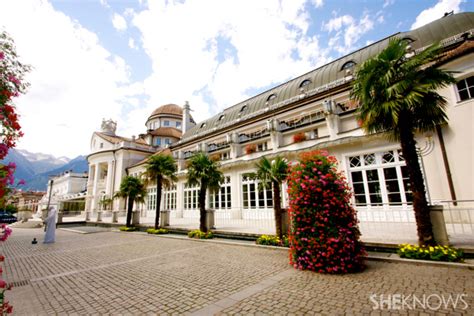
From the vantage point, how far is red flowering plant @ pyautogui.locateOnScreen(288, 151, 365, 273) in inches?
210

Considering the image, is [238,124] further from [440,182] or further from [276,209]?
[440,182]

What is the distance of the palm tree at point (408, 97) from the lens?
20.6 feet

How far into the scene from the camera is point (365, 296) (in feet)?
12.8

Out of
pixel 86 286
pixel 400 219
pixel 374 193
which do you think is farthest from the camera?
pixel 374 193

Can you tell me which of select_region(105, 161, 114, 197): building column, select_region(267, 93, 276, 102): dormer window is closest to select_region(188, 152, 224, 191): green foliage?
select_region(267, 93, 276, 102): dormer window

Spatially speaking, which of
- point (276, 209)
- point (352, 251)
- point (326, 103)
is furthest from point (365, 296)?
point (326, 103)

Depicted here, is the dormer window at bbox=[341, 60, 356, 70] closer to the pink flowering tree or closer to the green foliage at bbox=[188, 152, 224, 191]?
the green foliage at bbox=[188, 152, 224, 191]

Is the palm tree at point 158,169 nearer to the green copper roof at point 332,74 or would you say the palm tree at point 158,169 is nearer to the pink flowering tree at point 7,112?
the green copper roof at point 332,74

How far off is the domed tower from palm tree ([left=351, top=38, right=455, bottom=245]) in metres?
41.3

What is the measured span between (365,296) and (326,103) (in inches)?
489

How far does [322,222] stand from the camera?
5.64m

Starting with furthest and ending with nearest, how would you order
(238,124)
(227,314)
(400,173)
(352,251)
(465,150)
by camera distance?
(238,124) → (400,173) → (465,150) → (352,251) → (227,314)

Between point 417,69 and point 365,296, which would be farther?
point 417,69

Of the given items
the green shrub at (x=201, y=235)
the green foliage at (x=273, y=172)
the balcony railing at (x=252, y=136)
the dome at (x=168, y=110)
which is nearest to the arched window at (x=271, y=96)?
the balcony railing at (x=252, y=136)
